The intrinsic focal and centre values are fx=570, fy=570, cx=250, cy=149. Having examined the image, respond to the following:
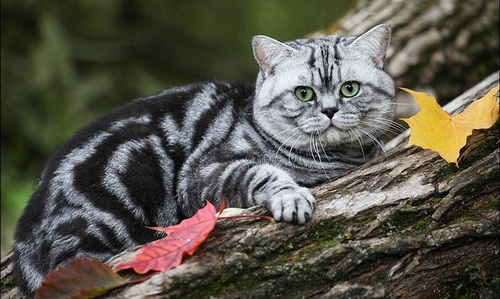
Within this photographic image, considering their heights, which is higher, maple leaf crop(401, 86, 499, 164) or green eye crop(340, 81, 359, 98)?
green eye crop(340, 81, 359, 98)

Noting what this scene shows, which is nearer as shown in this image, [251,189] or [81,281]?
[81,281]

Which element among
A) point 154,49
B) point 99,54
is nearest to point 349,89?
point 99,54

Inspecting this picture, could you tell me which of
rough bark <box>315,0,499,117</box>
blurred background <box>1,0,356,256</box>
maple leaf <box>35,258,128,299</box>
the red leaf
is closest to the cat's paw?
the red leaf

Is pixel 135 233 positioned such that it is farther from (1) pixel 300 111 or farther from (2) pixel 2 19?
(2) pixel 2 19

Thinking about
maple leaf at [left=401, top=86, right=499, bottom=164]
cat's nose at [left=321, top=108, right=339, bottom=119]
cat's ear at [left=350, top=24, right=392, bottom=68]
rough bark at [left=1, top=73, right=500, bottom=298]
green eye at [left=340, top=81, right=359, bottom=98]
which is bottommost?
rough bark at [left=1, top=73, right=500, bottom=298]

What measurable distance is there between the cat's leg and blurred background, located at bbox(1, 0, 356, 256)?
2.28m

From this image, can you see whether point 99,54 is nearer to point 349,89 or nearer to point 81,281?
point 349,89

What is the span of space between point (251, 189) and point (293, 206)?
0.30 meters

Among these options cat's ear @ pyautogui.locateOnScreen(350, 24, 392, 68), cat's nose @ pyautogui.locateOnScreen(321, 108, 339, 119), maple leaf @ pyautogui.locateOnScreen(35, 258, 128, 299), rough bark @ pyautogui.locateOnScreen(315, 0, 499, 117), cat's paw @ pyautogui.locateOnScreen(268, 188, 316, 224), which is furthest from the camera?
rough bark @ pyautogui.locateOnScreen(315, 0, 499, 117)

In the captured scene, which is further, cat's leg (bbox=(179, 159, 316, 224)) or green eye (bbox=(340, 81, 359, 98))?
green eye (bbox=(340, 81, 359, 98))

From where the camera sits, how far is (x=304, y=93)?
235cm

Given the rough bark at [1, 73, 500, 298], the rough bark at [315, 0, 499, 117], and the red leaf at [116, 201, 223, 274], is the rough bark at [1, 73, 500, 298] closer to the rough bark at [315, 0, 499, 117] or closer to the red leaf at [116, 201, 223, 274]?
the red leaf at [116, 201, 223, 274]

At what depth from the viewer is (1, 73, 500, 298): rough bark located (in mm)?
1688

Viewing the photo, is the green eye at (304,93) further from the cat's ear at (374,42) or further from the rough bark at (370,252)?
the rough bark at (370,252)
